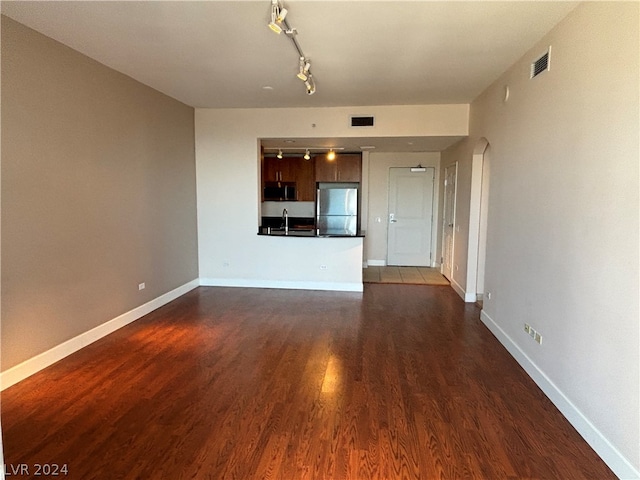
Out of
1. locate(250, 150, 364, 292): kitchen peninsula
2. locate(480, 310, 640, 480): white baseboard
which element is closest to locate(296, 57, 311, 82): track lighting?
locate(250, 150, 364, 292): kitchen peninsula

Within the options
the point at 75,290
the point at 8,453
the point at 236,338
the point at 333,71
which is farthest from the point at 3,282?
the point at 333,71

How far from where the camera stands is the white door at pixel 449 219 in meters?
6.44

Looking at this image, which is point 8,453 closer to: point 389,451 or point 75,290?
point 75,290

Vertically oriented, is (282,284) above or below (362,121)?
below

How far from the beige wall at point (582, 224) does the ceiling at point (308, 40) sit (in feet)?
1.51

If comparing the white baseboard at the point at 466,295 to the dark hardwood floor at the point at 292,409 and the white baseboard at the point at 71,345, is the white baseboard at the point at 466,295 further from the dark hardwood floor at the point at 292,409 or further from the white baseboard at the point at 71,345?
the white baseboard at the point at 71,345

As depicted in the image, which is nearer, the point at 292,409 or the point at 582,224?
the point at 582,224

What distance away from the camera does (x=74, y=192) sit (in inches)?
140

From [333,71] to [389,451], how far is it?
138 inches

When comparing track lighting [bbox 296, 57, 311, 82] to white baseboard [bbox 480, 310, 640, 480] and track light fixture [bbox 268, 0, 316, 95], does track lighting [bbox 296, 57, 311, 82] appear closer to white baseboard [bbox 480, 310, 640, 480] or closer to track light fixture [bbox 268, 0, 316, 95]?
track light fixture [bbox 268, 0, 316, 95]

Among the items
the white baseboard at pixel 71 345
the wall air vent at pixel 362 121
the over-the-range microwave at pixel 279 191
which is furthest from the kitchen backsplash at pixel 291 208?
the white baseboard at pixel 71 345

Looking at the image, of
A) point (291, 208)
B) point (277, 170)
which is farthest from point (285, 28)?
point (291, 208)

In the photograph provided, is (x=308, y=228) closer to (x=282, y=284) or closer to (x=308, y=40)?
(x=282, y=284)

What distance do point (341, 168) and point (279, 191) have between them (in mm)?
1506
